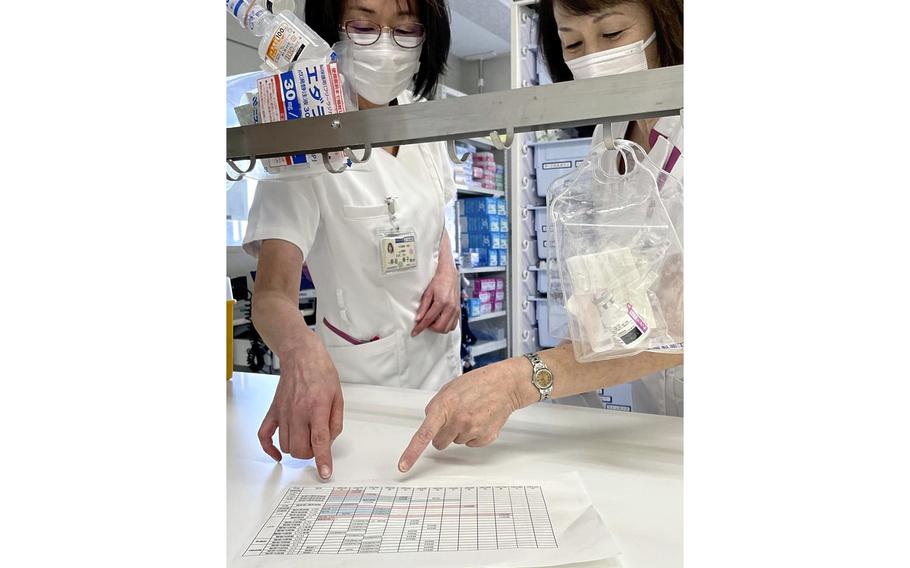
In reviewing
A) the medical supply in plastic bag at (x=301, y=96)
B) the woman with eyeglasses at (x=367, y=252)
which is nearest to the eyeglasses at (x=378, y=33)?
the woman with eyeglasses at (x=367, y=252)

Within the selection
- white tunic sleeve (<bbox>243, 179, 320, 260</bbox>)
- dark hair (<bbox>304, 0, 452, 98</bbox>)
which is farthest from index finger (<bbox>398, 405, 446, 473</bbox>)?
dark hair (<bbox>304, 0, 452, 98</bbox>)

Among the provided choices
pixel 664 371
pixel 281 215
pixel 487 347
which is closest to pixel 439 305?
pixel 281 215

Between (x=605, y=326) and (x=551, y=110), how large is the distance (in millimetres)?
302

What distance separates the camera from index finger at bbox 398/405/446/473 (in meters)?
0.89

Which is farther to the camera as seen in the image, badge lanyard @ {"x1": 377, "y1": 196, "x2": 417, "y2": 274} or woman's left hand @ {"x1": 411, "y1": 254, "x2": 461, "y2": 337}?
woman's left hand @ {"x1": 411, "y1": 254, "x2": 461, "y2": 337}

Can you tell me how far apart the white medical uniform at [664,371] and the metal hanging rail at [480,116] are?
0.27 m

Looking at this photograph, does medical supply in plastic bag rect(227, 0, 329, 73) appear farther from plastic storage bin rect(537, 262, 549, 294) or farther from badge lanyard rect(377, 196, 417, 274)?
plastic storage bin rect(537, 262, 549, 294)

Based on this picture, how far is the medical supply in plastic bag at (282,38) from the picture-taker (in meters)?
0.88

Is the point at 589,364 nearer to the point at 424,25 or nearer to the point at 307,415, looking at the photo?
the point at 307,415

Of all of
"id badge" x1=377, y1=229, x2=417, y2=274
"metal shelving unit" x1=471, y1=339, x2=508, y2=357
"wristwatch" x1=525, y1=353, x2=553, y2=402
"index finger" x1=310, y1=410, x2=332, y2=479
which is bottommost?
"metal shelving unit" x1=471, y1=339, x2=508, y2=357

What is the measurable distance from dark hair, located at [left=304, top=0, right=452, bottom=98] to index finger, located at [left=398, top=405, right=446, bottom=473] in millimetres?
797
